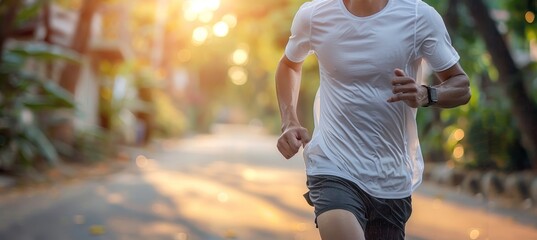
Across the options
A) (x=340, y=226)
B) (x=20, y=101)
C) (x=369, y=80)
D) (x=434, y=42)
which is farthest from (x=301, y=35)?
(x=20, y=101)

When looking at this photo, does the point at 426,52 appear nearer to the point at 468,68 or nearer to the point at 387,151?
the point at 387,151

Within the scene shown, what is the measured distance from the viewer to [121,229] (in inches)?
349

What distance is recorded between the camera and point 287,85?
12.1 ft

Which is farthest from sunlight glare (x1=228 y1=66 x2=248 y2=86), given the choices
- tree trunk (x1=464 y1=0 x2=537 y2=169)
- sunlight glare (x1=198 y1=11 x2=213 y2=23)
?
tree trunk (x1=464 y1=0 x2=537 y2=169)

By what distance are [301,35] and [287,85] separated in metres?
0.27

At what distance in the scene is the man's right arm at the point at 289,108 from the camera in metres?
3.41

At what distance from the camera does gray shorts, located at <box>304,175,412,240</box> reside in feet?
10.5

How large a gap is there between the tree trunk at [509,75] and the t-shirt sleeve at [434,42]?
29.6ft

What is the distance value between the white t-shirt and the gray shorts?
27 millimetres

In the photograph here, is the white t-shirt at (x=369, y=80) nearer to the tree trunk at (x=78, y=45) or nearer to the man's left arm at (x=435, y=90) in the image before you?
the man's left arm at (x=435, y=90)

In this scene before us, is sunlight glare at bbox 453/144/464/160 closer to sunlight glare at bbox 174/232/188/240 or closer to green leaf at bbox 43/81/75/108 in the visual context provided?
green leaf at bbox 43/81/75/108

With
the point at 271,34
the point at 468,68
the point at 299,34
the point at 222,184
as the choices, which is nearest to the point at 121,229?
the point at 468,68

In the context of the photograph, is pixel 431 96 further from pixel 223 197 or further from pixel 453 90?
pixel 223 197

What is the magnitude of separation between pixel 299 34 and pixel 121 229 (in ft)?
18.9
